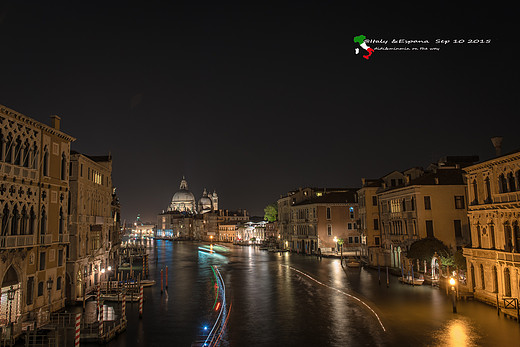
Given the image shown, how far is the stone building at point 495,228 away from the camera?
2464 centimetres

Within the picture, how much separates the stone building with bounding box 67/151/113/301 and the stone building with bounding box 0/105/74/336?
270cm

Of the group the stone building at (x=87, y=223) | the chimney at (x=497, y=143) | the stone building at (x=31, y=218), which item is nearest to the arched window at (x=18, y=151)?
the stone building at (x=31, y=218)

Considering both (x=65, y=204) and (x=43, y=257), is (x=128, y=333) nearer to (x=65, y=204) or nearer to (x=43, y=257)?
(x=43, y=257)

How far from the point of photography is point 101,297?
31.7 m

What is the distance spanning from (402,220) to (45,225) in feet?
121

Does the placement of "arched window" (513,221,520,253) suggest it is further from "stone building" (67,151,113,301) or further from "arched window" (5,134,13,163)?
"arched window" (5,134,13,163)

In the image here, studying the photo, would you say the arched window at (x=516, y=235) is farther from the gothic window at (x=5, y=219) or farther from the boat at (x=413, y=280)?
the gothic window at (x=5, y=219)

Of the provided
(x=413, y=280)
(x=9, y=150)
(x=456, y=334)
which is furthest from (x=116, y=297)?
(x=413, y=280)

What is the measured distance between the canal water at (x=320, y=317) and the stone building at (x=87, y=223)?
527 cm

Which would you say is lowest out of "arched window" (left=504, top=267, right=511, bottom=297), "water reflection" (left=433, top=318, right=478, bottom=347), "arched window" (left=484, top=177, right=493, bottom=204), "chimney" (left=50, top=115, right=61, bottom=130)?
"water reflection" (left=433, top=318, right=478, bottom=347)

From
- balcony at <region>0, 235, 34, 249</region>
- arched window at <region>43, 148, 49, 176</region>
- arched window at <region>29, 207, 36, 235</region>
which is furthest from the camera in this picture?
arched window at <region>43, 148, 49, 176</region>

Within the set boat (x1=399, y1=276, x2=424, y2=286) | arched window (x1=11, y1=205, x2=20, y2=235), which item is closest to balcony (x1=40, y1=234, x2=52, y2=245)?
arched window (x1=11, y1=205, x2=20, y2=235)

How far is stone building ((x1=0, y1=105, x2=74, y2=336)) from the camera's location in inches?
834

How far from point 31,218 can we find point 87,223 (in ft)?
33.7
